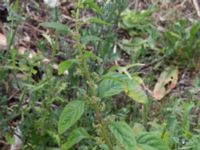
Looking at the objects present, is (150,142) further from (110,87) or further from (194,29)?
(194,29)

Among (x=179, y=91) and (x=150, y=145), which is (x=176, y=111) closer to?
(x=179, y=91)

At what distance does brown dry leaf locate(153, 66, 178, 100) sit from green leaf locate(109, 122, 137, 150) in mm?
1221

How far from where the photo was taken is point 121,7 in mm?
2451

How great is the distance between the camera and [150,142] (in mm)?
1894

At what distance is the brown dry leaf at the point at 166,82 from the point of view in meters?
3.05

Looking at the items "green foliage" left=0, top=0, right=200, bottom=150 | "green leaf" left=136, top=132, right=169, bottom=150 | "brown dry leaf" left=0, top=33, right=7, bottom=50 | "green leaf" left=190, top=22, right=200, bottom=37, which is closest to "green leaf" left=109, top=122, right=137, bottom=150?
"green foliage" left=0, top=0, right=200, bottom=150

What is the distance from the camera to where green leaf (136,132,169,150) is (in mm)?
1866

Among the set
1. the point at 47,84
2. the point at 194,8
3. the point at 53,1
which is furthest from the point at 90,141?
the point at 194,8

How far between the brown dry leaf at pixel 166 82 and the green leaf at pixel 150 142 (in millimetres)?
1092

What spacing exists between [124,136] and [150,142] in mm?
150

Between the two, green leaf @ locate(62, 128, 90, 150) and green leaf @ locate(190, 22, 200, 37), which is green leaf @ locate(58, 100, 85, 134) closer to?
green leaf @ locate(62, 128, 90, 150)

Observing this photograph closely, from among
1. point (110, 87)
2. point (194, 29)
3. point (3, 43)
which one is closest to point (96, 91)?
point (110, 87)

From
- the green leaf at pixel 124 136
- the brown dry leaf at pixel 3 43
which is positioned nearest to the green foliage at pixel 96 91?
the green leaf at pixel 124 136

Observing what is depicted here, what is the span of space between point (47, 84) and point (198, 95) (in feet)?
3.38
